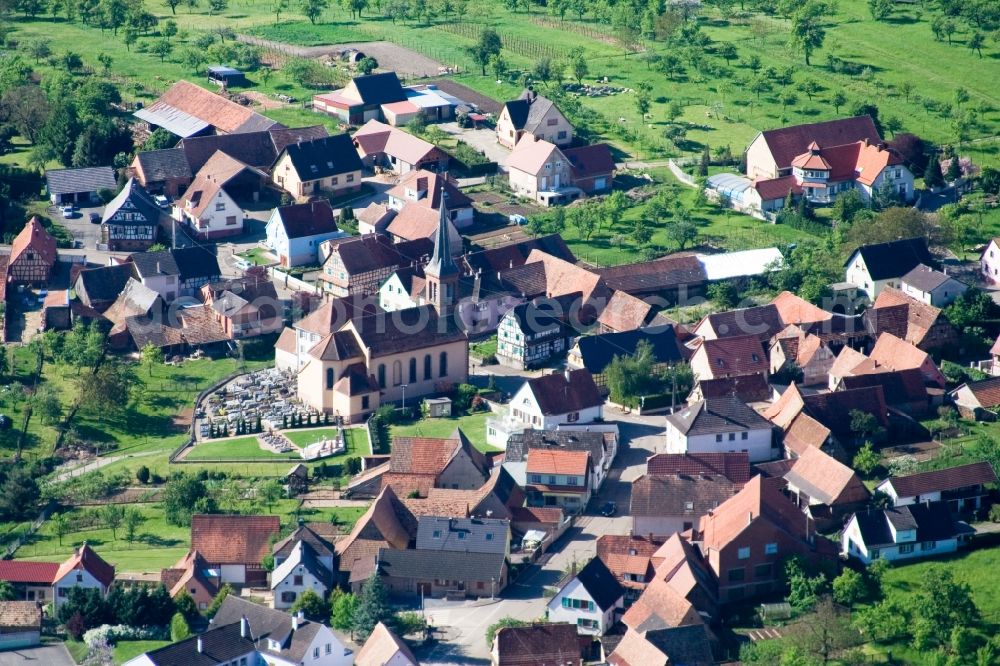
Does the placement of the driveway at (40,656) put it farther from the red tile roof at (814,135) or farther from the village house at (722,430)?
the red tile roof at (814,135)

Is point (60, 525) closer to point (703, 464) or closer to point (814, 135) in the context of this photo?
point (703, 464)

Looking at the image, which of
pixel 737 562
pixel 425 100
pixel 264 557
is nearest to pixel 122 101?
pixel 425 100

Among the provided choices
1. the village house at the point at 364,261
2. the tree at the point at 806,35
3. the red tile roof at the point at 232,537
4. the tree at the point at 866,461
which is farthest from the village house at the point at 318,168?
the tree at the point at 866,461

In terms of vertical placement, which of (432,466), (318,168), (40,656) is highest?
(318,168)

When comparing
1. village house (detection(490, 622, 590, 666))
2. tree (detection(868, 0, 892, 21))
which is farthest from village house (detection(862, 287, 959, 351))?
tree (detection(868, 0, 892, 21))

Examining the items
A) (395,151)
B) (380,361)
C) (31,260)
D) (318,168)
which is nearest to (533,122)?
(395,151)

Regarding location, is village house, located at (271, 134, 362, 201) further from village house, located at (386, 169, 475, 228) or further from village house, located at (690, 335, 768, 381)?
village house, located at (690, 335, 768, 381)
